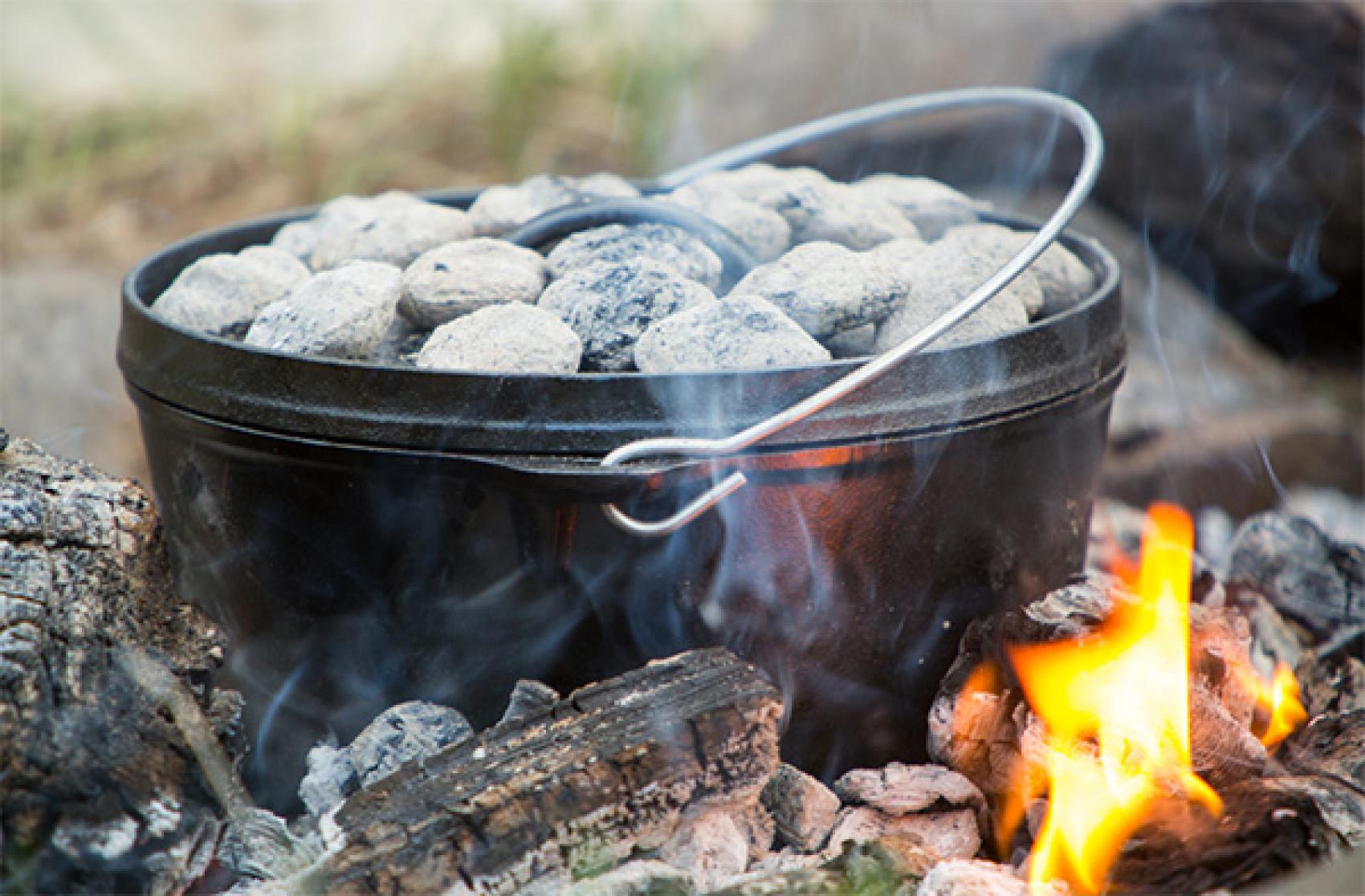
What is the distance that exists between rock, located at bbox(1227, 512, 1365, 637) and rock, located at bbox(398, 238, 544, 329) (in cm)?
117

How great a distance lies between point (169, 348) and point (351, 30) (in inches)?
191

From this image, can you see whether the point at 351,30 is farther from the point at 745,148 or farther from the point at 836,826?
the point at 836,826

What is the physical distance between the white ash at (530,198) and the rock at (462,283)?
19cm

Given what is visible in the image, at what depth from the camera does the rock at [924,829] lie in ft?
4.03

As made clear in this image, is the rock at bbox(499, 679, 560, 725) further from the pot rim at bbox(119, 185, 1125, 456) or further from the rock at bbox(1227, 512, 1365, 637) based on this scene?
the rock at bbox(1227, 512, 1365, 637)

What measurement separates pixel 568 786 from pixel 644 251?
603mm

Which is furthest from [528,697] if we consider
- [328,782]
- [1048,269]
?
[1048,269]

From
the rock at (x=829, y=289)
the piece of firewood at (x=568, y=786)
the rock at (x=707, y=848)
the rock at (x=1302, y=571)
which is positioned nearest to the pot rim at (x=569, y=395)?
the rock at (x=829, y=289)

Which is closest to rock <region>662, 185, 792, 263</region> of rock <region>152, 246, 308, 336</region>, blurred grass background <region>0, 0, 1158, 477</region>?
rock <region>152, 246, 308, 336</region>

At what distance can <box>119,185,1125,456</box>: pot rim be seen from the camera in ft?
3.60

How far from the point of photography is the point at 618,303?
1.25 metres

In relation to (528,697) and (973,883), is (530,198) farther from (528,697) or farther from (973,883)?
(973,883)

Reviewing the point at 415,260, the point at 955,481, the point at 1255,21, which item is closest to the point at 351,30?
the point at 1255,21

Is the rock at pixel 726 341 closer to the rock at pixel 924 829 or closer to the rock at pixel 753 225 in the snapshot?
the rock at pixel 753 225
